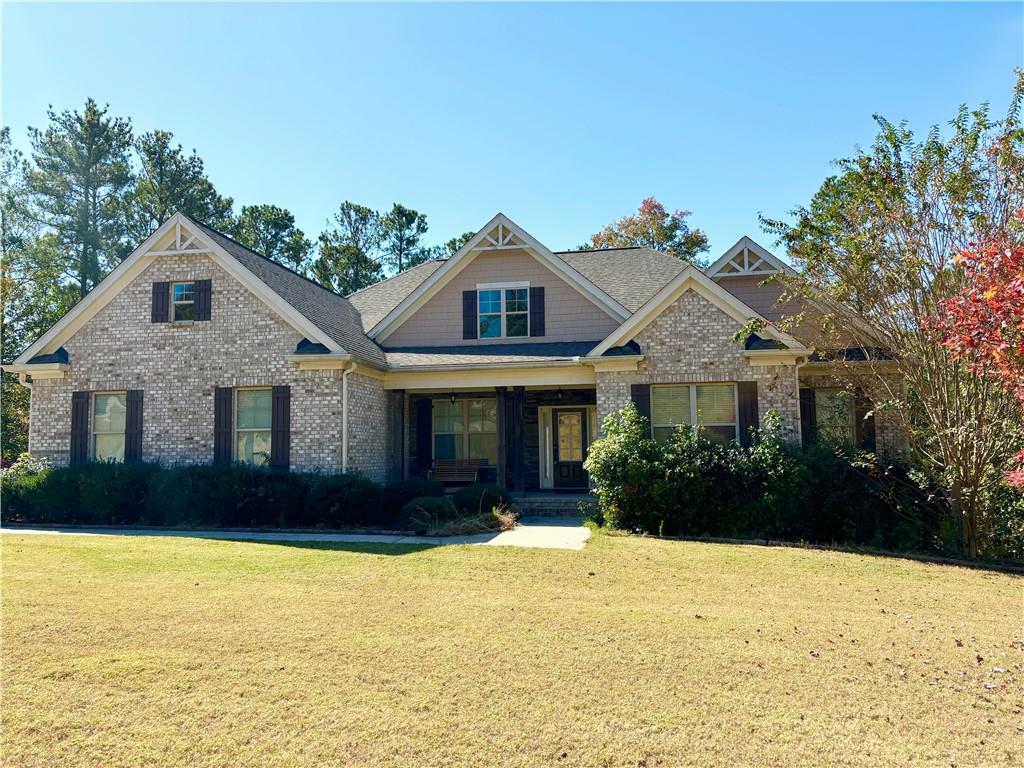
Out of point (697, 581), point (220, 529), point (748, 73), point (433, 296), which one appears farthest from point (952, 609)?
point (433, 296)

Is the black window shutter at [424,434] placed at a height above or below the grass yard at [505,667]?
above

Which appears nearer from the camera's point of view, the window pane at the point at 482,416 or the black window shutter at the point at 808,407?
the black window shutter at the point at 808,407

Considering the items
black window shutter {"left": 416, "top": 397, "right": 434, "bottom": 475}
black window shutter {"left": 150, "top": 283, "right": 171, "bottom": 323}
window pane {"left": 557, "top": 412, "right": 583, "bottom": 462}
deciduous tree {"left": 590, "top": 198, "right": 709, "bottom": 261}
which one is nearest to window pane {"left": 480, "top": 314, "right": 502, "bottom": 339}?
black window shutter {"left": 416, "top": 397, "right": 434, "bottom": 475}

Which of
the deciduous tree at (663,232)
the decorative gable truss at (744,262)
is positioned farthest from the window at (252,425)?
the deciduous tree at (663,232)

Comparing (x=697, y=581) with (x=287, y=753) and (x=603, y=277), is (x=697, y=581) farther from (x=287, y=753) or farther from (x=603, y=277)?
(x=603, y=277)

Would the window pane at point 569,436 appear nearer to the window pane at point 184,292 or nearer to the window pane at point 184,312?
the window pane at point 184,312

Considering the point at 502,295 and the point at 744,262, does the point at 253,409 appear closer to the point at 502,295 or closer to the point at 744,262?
the point at 502,295

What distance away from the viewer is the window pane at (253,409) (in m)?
15.8

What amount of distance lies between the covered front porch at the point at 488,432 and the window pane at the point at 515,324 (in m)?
1.53

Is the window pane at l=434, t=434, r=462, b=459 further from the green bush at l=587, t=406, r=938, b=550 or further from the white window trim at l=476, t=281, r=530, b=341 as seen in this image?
the green bush at l=587, t=406, r=938, b=550

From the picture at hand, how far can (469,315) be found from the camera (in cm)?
1828

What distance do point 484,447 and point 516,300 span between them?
12.5ft

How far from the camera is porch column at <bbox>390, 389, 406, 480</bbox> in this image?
18141 millimetres

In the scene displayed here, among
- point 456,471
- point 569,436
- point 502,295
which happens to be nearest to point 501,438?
point 456,471
